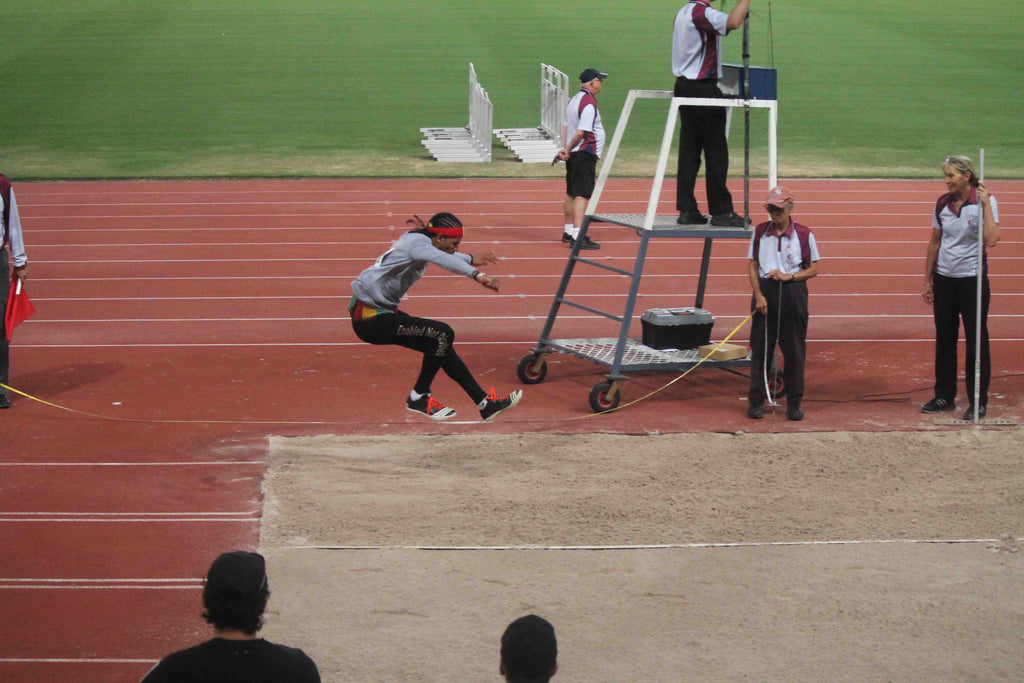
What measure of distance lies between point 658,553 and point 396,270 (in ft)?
8.16

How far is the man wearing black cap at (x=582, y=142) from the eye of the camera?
50.2 ft

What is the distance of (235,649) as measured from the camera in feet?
12.0

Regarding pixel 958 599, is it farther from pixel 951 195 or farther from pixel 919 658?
pixel 951 195

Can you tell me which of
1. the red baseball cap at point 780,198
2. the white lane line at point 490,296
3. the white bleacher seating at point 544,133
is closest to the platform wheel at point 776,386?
the red baseball cap at point 780,198

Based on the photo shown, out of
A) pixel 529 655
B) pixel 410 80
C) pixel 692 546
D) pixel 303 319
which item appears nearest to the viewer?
pixel 529 655

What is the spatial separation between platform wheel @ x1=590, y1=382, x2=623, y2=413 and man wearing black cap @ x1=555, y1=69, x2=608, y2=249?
5.48 m

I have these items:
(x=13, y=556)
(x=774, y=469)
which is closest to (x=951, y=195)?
(x=774, y=469)

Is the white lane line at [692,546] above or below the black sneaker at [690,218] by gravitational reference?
below

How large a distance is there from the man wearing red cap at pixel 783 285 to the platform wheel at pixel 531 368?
181 centimetres

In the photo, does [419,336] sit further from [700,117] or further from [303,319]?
[303,319]

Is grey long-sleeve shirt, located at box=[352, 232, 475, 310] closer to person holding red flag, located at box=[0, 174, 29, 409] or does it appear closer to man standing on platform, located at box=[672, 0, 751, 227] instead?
man standing on platform, located at box=[672, 0, 751, 227]

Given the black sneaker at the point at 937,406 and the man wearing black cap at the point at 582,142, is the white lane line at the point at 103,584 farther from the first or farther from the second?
the man wearing black cap at the point at 582,142

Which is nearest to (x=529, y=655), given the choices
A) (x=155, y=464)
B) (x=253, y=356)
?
(x=155, y=464)

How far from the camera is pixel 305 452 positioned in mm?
8930
